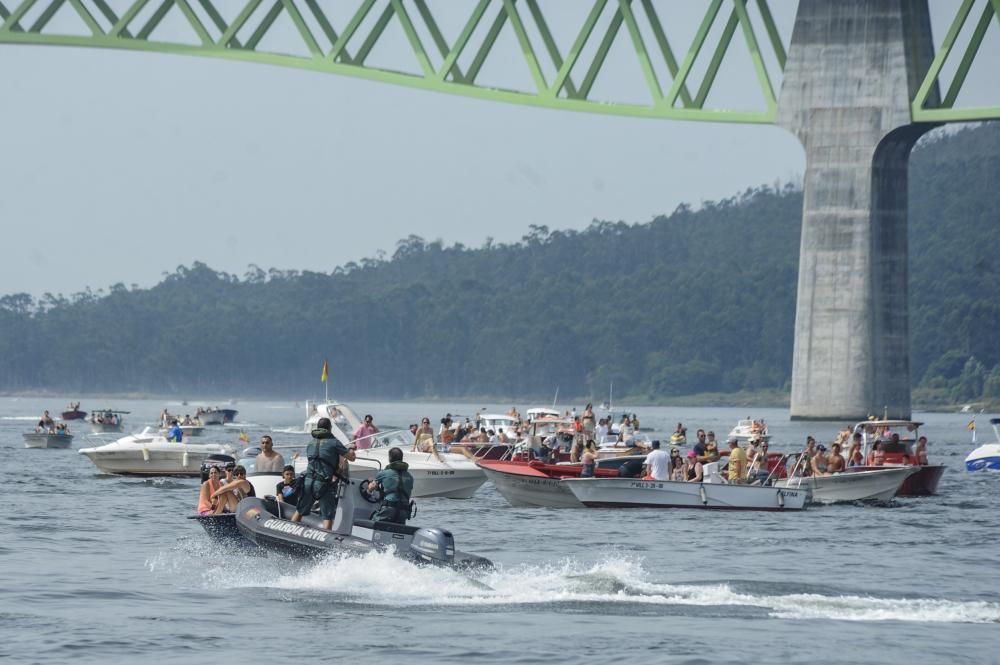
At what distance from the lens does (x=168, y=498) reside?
4088 centimetres

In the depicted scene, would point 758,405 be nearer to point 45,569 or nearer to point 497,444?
point 497,444

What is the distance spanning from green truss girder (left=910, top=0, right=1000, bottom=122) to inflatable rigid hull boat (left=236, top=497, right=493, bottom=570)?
47.5 metres

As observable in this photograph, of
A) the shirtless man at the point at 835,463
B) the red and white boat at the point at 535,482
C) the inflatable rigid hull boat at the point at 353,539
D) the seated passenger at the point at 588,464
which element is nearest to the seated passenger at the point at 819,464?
the shirtless man at the point at 835,463

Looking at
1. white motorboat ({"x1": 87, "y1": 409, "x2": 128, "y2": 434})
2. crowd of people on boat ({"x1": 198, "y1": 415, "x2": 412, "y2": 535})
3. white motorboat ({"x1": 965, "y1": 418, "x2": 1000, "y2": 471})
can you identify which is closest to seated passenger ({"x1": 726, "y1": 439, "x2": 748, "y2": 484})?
crowd of people on boat ({"x1": 198, "y1": 415, "x2": 412, "y2": 535})

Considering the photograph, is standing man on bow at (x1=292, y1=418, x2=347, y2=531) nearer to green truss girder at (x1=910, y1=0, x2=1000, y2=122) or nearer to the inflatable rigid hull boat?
the inflatable rigid hull boat

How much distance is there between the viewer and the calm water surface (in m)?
20.2

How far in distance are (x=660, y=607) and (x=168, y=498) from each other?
19.8 m

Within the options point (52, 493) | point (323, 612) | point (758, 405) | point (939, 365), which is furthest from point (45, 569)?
point (758, 405)

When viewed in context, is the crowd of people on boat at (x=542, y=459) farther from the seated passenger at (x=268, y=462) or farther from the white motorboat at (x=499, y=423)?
the white motorboat at (x=499, y=423)

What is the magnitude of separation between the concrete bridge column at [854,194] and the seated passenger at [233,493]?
43.1 metres

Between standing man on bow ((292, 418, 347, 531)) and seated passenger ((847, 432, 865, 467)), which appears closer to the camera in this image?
standing man on bow ((292, 418, 347, 531))

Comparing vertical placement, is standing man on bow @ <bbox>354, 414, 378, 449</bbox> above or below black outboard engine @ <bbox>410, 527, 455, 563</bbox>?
above

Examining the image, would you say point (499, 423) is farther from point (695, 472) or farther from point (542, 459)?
point (695, 472)

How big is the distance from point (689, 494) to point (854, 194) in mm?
35233
